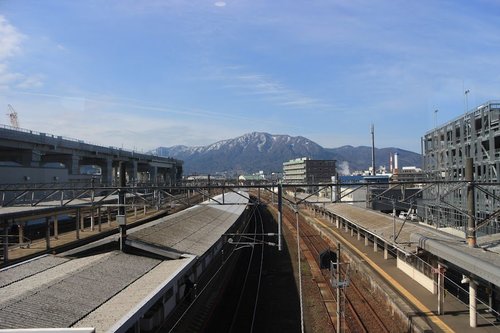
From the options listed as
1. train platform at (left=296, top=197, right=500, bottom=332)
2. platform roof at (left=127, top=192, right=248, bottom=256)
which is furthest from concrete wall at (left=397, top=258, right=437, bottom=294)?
platform roof at (left=127, top=192, right=248, bottom=256)

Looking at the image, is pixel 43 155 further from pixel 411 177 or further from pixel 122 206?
pixel 411 177

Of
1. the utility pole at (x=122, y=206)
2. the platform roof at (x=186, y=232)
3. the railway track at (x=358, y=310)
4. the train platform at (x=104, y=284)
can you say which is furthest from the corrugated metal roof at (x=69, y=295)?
the railway track at (x=358, y=310)

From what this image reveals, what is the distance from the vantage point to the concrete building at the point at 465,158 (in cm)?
2806

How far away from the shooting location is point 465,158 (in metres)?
30.6

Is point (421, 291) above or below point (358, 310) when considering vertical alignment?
above

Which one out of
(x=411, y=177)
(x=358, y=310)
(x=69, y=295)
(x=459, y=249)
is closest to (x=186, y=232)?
(x=358, y=310)

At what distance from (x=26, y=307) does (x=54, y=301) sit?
1.80 ft

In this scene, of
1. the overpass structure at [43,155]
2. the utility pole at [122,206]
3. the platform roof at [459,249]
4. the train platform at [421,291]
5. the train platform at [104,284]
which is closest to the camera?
the train platform at [104,284]

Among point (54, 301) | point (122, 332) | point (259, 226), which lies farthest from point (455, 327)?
point (259, 226)

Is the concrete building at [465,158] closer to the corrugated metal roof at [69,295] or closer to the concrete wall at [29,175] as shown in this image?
the corrugated metal roof at [69,295]

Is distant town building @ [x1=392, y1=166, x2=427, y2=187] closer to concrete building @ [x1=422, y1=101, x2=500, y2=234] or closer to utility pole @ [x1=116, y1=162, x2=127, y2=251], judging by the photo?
concrete building @ [x1=422, y1=101, x2=500, y2=234]

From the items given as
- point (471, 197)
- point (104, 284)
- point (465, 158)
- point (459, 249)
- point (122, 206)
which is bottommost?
point (104, 284)

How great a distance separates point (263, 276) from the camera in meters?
19.4

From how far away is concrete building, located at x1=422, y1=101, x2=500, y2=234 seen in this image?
2806 centimetres
